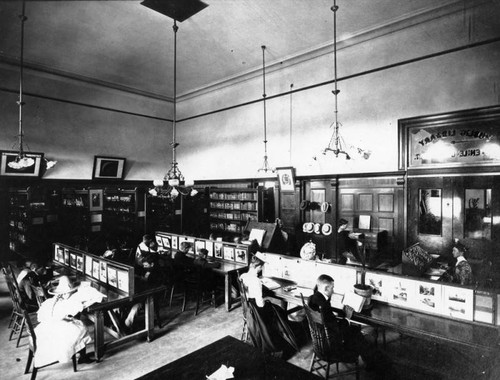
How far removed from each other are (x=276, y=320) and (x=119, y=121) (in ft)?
28.7

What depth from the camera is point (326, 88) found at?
7988mm

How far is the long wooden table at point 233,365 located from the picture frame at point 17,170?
25.6 ft

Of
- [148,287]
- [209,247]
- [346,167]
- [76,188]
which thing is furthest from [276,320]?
[76,188]

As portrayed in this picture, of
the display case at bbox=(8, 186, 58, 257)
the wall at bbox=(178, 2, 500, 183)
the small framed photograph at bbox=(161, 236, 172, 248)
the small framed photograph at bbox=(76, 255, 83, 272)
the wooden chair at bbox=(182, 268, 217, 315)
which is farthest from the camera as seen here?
the display case at bbox=(8, 186, 58, 257)

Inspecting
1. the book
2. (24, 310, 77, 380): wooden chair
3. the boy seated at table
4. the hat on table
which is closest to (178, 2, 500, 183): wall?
the hat on table

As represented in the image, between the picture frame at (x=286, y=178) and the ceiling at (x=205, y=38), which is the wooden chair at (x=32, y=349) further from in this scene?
the picture frame at (x=286, y=178)

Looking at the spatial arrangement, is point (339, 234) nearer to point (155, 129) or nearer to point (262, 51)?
point (262, 51)

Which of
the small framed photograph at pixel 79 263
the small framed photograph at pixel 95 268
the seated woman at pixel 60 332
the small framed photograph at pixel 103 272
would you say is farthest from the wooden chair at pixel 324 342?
the small framed photograph at pixel 79 263

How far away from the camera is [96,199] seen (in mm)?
9320

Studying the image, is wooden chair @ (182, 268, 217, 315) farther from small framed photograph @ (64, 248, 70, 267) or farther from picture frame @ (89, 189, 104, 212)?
picture frame @ (89, 189, 104, 212)

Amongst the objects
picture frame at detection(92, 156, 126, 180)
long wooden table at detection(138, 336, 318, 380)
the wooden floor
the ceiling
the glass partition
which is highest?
the ceiling

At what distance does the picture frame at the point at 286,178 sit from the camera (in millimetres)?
8547

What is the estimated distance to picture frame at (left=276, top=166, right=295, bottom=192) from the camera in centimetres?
855

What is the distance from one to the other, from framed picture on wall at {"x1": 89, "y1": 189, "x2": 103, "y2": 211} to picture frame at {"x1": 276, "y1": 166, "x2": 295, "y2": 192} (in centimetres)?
526
